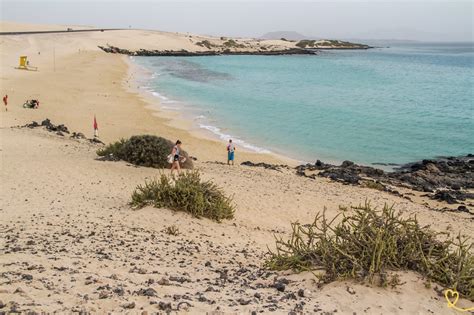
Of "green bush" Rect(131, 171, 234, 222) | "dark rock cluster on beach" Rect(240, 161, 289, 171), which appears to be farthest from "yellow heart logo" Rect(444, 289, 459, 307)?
"dark rock cluster on beach" Rect(240, 161, 289, 171)

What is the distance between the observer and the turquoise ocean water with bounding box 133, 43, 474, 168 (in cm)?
2586

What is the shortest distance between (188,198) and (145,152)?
523 centimetres

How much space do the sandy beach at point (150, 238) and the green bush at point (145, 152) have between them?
48cm

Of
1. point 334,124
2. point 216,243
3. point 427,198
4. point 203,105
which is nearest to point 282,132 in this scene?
point 334,124

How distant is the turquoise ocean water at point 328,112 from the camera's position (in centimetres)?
2586

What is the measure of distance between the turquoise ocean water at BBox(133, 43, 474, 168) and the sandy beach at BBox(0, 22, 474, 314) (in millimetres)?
4598

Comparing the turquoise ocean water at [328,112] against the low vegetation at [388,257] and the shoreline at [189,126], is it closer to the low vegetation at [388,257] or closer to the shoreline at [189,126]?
the shoreline at [189,126]

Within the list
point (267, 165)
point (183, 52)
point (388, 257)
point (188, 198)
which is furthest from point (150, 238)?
point (183, 52)

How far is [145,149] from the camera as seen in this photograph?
15.7 meters

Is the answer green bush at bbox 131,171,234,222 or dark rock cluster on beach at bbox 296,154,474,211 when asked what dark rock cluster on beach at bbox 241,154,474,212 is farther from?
green bush at bbox 131,171,234,222

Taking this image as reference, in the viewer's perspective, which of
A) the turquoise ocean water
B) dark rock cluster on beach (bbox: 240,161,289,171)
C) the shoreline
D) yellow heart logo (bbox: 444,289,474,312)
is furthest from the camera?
the turquoise ocean water

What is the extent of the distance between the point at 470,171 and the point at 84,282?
64.7 ft

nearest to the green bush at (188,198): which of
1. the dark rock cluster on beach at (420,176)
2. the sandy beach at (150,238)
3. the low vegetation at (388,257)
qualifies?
the sandy beach at (150,238)

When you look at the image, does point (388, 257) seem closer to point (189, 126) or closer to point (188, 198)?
point (188, 198)
